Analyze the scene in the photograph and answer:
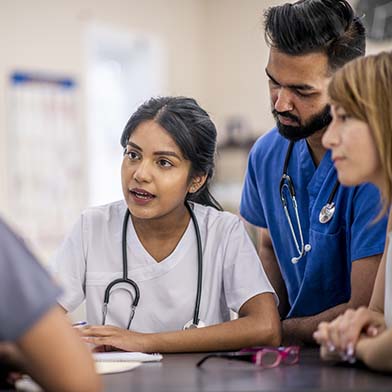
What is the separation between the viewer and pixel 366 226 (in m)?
1.60

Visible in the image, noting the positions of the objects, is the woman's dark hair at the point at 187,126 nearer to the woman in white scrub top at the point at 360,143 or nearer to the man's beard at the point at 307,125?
the man's beard at the point at 307,125

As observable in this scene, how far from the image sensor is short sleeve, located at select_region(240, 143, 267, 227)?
2051 millimetres

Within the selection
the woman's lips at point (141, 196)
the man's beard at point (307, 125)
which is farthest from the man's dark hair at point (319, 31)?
the woman's lips at point (141, 196)

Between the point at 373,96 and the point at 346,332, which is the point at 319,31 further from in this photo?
the point at 346,332

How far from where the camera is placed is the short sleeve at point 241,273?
1645mm

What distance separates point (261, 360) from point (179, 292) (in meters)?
0.42

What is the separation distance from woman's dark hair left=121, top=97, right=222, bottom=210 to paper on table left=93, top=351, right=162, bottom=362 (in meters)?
0.54

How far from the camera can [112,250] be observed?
1.71 meters

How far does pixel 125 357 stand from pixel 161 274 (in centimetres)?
39

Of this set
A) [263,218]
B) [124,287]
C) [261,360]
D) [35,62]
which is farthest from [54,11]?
[261,360]

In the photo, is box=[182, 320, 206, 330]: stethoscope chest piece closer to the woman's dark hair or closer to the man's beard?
the woman's dark hair

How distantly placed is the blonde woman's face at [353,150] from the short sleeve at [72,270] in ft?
2.19

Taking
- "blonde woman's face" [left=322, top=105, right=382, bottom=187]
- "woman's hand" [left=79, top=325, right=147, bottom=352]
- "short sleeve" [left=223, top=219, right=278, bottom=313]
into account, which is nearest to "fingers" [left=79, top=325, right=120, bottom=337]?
"woman's hand" [left=79, top=325, right=147, bottom=352]

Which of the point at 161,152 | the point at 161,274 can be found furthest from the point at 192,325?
the point at 161,152
